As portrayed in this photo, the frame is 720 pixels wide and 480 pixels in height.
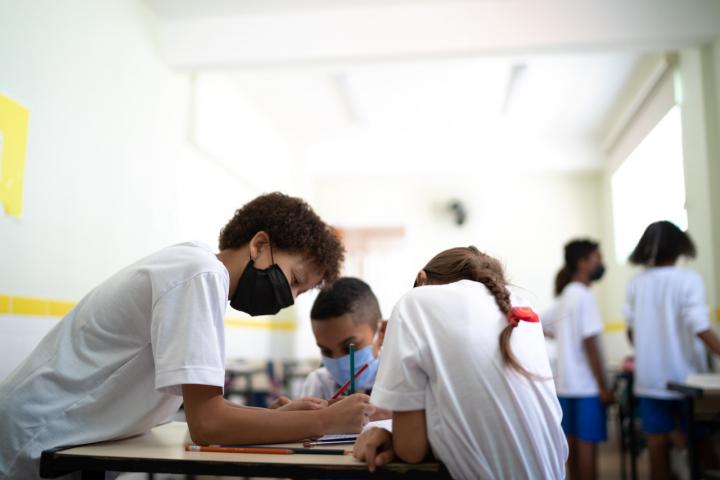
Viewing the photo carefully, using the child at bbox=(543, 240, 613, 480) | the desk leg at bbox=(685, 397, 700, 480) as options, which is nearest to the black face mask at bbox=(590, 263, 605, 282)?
the child at bbox=(543, 240, 613, 480)

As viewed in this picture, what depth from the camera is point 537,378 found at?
1.19 metres

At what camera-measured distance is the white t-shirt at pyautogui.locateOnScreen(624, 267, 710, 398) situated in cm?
333

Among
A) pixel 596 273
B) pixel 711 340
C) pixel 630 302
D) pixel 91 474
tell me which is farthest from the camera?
pixel 596 273

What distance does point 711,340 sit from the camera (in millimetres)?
3209

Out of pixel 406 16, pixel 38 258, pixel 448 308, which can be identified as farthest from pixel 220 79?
pixel 448 308

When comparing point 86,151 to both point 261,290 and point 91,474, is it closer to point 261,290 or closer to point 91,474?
point 261,290

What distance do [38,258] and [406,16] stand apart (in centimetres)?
265

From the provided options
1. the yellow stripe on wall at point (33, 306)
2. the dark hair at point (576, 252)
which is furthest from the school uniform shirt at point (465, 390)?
the dark hair at point (576, 252)

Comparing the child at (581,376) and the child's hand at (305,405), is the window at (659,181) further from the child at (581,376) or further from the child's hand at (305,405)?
the child's hand at (305,405)

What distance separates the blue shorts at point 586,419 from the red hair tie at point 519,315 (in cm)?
277

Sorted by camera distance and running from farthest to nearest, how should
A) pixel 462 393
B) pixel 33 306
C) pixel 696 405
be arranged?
pixel 696 405 → pixel 33 306 → pixel 462 393

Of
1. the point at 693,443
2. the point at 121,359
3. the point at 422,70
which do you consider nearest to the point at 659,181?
the point at 693,443

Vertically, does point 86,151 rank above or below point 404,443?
above

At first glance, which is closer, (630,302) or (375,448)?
(375,448)
